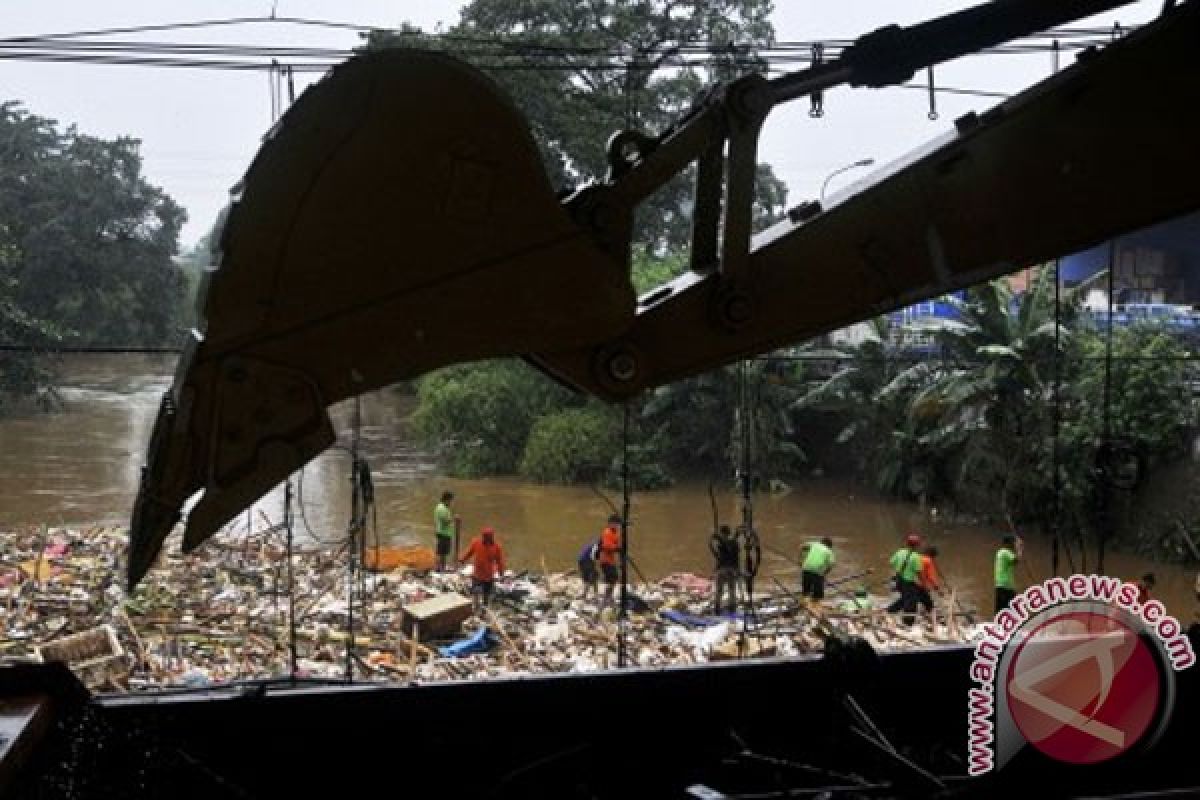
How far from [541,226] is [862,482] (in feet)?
50.5

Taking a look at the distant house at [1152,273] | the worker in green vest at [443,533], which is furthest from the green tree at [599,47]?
the distant house at [1152,273]

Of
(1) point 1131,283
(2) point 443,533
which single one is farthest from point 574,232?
(1) point 1131,283

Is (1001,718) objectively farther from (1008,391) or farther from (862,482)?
(862,482)

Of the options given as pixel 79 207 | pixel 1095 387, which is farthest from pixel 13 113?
pixel 1095 387

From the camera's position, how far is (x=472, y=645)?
875 centimetres

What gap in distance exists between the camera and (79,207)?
49.2 ft

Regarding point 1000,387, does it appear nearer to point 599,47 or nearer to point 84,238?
point 599,47

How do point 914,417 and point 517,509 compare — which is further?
point 517,509

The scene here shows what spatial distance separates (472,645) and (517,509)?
668 cm

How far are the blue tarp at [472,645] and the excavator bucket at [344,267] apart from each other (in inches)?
287

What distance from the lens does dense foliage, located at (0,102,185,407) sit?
13.6 metres

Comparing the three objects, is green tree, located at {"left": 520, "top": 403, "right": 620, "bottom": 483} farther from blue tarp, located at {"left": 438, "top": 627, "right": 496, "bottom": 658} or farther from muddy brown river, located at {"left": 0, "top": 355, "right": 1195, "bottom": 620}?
blue tarp, located at {"left": 438, "top": 627, "right": 496, "bottom": 658}

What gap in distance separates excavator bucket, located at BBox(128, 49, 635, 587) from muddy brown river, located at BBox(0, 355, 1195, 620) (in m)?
10.4

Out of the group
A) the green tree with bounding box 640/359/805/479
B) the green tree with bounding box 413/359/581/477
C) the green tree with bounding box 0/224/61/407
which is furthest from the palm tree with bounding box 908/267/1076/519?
the green tree with bounding box 0/224/61/407
